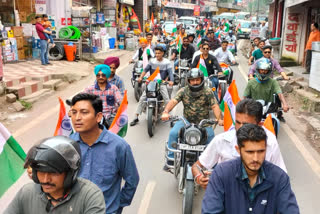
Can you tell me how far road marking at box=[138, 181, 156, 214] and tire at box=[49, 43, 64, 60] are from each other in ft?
39.5

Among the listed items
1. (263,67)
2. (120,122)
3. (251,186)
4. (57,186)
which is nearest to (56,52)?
(263,67)

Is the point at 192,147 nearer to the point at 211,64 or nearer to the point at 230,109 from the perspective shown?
the point at 230,109

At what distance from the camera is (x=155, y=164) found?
21.2 feet

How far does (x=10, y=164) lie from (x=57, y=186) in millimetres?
1800

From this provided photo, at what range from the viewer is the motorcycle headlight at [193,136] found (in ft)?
14.8

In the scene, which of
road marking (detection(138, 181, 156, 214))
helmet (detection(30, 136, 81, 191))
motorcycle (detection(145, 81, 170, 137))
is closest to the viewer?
helmet (detection(30, 136, 81, 191))

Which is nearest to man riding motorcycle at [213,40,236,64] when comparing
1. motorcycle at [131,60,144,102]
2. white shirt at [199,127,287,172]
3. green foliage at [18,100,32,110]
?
motorcycle at [131,60,144,102]

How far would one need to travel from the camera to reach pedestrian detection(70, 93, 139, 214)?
9.63 feet

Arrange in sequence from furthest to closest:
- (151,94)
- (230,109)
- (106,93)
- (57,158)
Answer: (151,94) → (106,93) → (230,109) → (57,158)

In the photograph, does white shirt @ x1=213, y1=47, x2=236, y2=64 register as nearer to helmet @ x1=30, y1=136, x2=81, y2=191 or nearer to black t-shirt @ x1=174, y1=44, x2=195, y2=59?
black t-shirt @ x1=174, y1=44, x2=195, y2=59

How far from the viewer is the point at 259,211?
8.16 feet

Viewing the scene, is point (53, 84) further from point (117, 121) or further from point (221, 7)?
point (221, 7)

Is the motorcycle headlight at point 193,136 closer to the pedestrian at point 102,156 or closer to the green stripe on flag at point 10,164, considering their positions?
the pedestrian at point 102,156

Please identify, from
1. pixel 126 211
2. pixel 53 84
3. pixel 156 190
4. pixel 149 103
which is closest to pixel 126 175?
pixel 126 211
